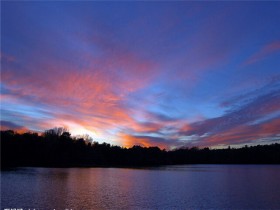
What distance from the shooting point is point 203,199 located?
39469mm

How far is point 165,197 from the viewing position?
40344mm

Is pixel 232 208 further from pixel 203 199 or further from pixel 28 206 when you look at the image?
pixel 28 206

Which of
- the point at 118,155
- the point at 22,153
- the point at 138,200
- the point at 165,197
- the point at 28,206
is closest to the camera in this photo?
the point at 28,206

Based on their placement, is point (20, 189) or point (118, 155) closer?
point (20, 189)

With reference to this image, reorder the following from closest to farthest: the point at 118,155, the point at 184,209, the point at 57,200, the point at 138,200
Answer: the point at 184,209
the point at 57,200
the point at 138,200
the point at 118,155

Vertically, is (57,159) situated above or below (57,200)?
above

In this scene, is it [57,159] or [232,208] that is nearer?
[232,208]

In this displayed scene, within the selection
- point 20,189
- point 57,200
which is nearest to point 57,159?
point 20,189

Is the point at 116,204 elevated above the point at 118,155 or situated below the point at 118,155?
below

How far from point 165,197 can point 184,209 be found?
8040 mm

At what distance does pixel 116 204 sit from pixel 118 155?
141757 millimetres

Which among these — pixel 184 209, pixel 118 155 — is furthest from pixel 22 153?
pixel 184 209

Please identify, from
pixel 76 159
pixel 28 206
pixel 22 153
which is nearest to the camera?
Result: pixel 28 206

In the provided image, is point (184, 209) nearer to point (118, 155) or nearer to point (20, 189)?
point (20, 189)
